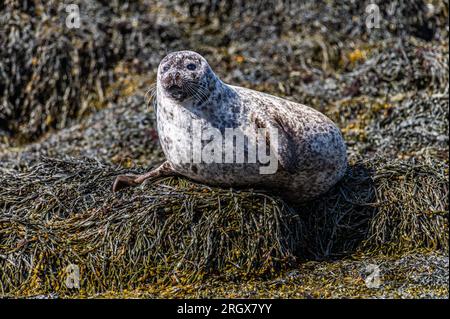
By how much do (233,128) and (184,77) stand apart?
17.9 inches

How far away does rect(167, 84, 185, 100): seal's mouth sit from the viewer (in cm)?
517

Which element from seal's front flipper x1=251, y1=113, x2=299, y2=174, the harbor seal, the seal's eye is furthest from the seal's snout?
seal's front flipper x1=251, y1=113, x2=299, y2=174

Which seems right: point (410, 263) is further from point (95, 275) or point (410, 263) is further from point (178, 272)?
point (95, 275)

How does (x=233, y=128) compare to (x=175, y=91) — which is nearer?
(x=175, y=91)

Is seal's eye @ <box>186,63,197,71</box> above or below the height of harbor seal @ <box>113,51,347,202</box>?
above

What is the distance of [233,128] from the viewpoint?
17.7 ft

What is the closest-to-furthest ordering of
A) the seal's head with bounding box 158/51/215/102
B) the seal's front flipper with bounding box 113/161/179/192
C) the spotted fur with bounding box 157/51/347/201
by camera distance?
1. the seal's head with bounding box 158/51/215/102
2. the spotted fur with bounding box 157/51/347/201
3. the seal's front flipper with bounding box 113/161/179/192

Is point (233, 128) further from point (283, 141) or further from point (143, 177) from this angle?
point (143, 177)

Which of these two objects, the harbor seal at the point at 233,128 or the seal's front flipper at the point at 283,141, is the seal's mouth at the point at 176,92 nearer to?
the harbor seal at the point at 233,128

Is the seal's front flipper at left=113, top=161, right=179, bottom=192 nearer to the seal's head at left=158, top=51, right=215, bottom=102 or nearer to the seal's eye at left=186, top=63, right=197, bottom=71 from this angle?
the seal's head at left=158, top=51, right=215, bottom=102

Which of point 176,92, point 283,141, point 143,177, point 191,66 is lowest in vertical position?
point 143,177

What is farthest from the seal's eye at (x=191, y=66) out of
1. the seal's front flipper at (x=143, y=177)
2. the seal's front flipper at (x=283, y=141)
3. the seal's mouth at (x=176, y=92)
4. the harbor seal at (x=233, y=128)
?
the seal's front flipper at (x=143, y=177)

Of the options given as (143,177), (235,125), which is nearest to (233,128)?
(235,125)

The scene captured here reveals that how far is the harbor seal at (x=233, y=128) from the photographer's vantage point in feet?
17.3
